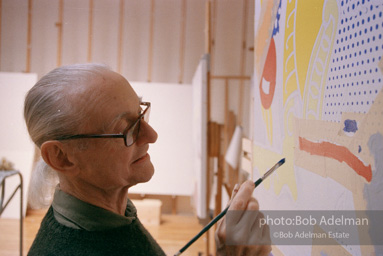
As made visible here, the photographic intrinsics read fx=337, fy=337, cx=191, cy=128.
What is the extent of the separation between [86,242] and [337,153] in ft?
1.52

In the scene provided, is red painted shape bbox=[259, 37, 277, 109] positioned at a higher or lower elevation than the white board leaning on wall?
higher

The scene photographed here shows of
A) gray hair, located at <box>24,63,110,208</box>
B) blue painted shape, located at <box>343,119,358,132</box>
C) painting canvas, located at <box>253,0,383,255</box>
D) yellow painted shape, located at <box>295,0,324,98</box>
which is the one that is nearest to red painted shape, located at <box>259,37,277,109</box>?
painting canvas, located at <box>253,0,383,255</box>

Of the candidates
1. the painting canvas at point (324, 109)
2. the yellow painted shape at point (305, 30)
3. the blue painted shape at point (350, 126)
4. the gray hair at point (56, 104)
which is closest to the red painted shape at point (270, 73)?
the painting canvas at point (324, 109)

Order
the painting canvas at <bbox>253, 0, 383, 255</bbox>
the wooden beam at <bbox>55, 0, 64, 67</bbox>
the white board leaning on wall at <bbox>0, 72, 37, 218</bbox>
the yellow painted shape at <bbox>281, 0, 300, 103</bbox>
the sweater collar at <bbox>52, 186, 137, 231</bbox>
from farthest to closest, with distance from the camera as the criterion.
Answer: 1. the white board leaning on wall at <bbox>0, 72, 37, 218</bbox>
2. the wooden beam at <bbox>55, 0, 64, 67</bbox>
3. the yellow painted shape at <bbox>281, 0, 300, 103</bbox>
4. the sweater collar at <bbox>52, 186, 137, 231</bbox>
5. the painting canvas at <bbox>253, 0, 383, 255</bbox>

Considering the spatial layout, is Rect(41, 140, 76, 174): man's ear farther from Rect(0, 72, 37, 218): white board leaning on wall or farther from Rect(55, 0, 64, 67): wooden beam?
Rect(55, 0, 64, 67): wooden beam

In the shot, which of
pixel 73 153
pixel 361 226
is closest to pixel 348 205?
pixel 361 226

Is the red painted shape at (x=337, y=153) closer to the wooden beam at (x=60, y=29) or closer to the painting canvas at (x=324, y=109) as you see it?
the painting canvas at (x=324, y=109)

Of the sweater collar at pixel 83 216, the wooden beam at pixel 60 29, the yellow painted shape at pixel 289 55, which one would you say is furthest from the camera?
the wooden beam at pixel 60 29

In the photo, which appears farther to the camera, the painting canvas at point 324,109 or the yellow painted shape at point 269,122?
the yellow painted shape at point 269,122

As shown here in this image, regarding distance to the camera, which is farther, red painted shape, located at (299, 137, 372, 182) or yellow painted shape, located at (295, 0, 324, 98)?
yellow painted shape, located at (295, 0, 324, 98)

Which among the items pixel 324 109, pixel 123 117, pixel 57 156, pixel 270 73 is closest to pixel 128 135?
pixel 123 117

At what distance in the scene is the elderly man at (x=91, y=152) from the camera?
569 mm

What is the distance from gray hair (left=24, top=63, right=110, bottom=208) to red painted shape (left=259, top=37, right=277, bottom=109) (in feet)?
1.50

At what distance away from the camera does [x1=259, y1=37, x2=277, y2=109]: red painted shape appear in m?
0.88
